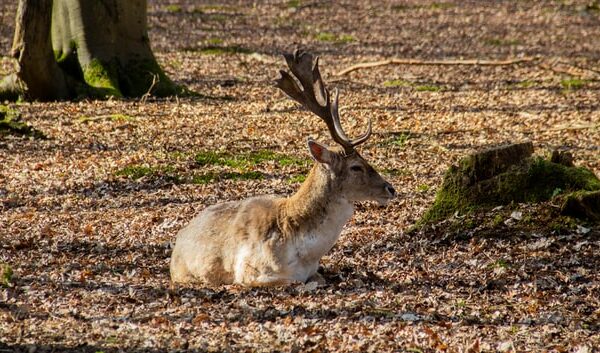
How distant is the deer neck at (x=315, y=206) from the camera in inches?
341

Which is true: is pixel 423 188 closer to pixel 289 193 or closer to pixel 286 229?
pixel 289 193

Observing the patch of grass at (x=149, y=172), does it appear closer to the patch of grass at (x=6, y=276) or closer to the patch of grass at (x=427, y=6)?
the patch of grass at (x=6, y=276)

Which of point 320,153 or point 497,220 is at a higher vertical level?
point 320,153

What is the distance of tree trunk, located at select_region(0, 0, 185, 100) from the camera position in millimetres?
17484

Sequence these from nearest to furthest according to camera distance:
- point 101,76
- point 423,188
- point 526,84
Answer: point 423,188 → point 101,76 → point 526,84

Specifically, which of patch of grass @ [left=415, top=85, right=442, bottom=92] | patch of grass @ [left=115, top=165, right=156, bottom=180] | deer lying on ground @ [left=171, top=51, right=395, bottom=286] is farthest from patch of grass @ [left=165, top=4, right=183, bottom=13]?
deer lying on ground @ [left=171, top=51, right=395, bottom=286]

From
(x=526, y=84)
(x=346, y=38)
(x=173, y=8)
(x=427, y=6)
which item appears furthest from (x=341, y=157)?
(x=427, y=6)

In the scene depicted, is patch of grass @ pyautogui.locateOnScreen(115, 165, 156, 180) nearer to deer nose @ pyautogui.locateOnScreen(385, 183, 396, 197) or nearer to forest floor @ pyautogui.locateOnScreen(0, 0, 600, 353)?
forest floor @ pyautogui.locateOnScreen(0, 0, 600, 353)

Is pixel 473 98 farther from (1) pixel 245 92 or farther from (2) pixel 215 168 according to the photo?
(2) pixel 215 168

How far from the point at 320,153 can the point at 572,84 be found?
1207cm

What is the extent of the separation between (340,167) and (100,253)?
2752 millimetres

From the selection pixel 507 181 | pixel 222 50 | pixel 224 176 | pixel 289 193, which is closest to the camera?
pixel 507 181

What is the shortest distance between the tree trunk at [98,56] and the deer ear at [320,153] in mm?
9216

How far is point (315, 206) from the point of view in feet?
28.7
